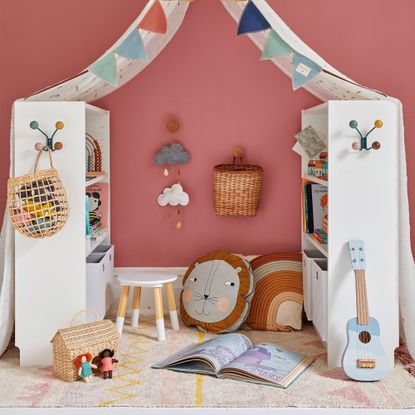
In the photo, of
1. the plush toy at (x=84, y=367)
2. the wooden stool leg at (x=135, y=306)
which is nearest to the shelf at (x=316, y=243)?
the wooden stool leg at (x=135, y=306)

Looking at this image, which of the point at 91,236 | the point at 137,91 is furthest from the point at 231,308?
the point at 137,91

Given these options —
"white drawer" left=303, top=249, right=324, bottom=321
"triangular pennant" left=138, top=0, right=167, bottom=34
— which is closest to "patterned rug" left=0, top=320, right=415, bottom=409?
"white drawer" left=303, top=249, right=324, bottom=321

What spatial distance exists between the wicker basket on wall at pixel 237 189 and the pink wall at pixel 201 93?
12 centimetres

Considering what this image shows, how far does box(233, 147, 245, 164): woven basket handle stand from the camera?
446cm

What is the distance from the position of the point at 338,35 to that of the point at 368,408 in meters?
2.34

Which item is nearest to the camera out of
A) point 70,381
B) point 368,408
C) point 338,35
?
point 368,408

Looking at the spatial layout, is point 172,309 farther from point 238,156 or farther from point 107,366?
point 238,156

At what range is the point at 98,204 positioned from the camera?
4.45 metres

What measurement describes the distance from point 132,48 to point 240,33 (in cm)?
49

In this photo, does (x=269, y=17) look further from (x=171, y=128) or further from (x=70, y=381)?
(x=70, y=381)

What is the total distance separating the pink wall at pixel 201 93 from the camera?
4.39 meters

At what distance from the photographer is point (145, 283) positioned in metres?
3.94

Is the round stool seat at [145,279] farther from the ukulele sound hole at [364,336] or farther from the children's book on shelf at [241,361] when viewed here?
the ukulele sound hole at [364,336]

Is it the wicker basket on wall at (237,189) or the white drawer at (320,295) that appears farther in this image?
the wicker basket on wall at (237,189)
